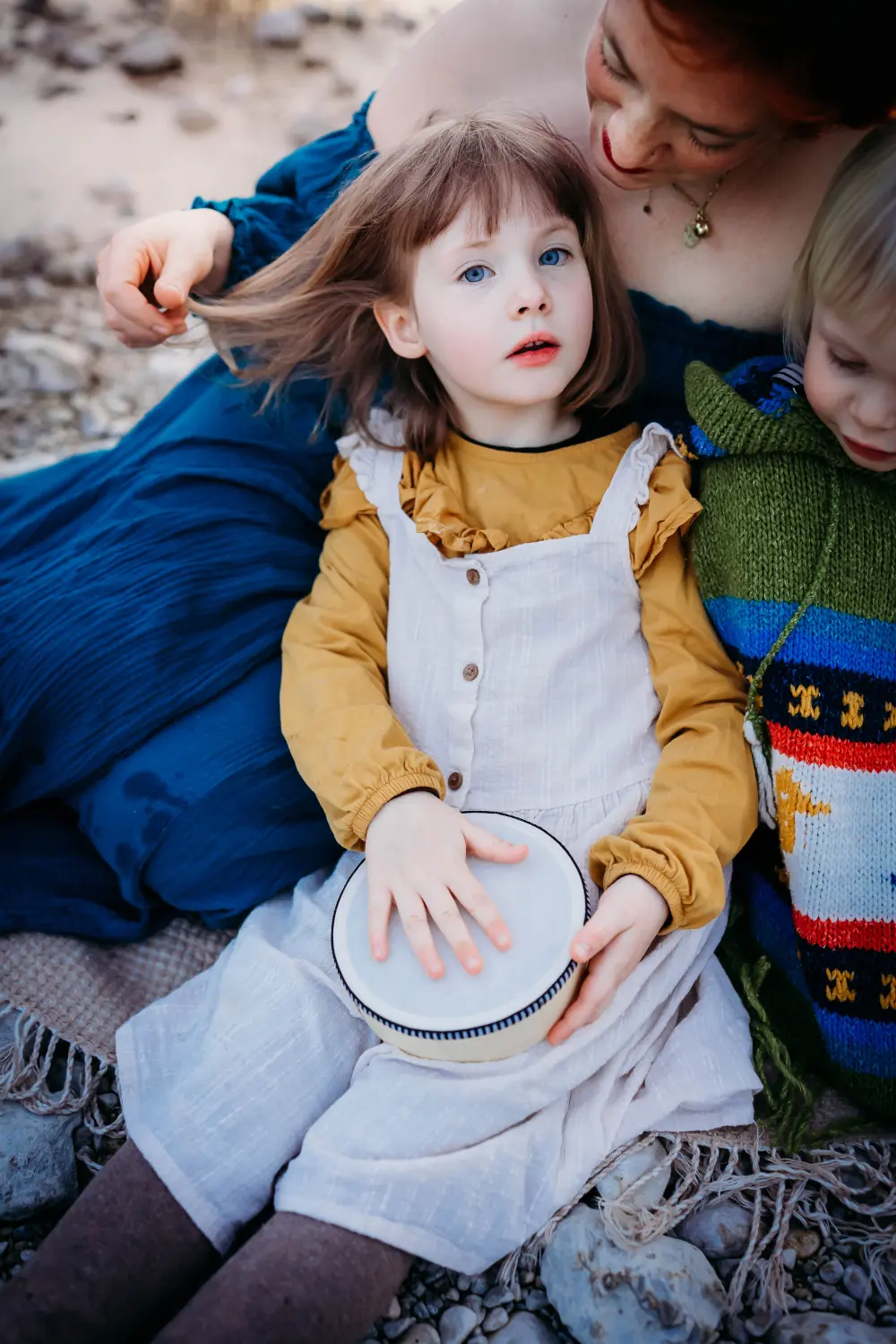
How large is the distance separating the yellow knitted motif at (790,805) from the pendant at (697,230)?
589 mm

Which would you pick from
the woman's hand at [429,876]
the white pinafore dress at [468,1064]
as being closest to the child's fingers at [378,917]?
the woman's hand at [429,876]

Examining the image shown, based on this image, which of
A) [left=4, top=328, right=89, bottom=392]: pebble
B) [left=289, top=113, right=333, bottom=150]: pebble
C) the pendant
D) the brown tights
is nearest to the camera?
the brown tights

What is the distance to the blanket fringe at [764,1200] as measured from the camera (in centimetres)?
101

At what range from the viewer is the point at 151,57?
9.66 feet

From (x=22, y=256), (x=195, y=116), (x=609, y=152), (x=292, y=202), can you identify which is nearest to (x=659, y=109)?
(x=609, y=152)

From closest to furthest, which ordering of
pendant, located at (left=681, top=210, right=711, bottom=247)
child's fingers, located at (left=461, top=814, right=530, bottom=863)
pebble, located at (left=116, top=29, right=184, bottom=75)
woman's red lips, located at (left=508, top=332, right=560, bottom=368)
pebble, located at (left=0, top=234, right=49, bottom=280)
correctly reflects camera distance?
child's fingers, located at (left=461, top=814, right=530, bottom=863) < woman's red lips, located at (left=508, top=332, right=560, bottom=368) < pendant, located at (left=681, top=210, right=711, bottom=247) < pebble, located at (left=0, top=234, right=49, bottom=280) < pebble, located at (left=116, top=29, right=184, bottom=75)

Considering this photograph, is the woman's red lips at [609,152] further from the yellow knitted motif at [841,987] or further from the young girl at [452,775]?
the yellow knitted motif at [841,987]

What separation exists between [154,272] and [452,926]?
83 cm

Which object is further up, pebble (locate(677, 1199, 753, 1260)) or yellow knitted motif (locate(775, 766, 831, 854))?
yellow knitted motif (locate(775, 766, 831, 854))

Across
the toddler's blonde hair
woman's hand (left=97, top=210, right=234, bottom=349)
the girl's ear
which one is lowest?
the girl's ear

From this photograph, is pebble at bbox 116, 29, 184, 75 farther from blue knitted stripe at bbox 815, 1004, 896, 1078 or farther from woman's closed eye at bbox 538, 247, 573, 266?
blue knitted stripe at bbox 815, 1004, 896, 1078

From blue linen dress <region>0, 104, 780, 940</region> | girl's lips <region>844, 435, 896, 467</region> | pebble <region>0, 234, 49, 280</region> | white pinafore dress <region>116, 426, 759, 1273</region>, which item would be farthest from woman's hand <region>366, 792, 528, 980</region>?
pebble <region>0, 234, 49, 280</region>

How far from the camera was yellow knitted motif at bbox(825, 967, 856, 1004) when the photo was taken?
1084 millimetres

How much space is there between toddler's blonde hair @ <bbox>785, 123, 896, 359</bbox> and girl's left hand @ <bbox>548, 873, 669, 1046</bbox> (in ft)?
1.80
